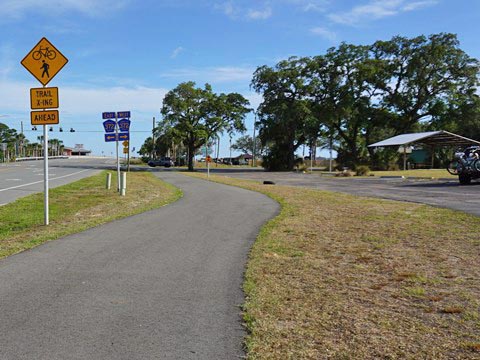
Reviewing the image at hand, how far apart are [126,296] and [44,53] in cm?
727

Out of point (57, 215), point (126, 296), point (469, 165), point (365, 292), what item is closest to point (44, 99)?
point (57, 215)

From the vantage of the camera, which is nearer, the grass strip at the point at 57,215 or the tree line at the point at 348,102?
the grass strip at the point at 57,215

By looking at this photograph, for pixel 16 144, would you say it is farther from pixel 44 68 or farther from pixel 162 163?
pixel 44 68

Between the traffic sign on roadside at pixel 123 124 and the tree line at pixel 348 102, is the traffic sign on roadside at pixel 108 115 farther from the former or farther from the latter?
the tree line at pixel 348 102

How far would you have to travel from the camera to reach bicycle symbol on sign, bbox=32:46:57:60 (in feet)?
33.3

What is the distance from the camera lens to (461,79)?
56.9 meters

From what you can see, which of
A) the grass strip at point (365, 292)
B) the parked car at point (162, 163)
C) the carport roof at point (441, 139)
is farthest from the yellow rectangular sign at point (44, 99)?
the parked car at point (162, 163)

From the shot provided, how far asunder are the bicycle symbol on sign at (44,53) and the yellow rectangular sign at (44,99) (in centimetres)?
72

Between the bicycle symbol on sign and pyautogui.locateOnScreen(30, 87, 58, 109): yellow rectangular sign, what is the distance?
28.3 inches

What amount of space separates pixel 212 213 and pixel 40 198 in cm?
765

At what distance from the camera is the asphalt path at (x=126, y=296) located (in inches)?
→ 147

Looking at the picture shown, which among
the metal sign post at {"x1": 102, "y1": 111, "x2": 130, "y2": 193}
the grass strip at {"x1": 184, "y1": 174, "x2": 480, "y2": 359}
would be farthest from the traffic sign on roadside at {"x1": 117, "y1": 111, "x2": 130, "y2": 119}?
the grass strip at {"x1": 184, "y1": 174, "x2": 480, "y2": 359}


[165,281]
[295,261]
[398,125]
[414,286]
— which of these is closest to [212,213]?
[295,261]

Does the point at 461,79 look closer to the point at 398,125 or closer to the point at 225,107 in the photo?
the point at 398,125
